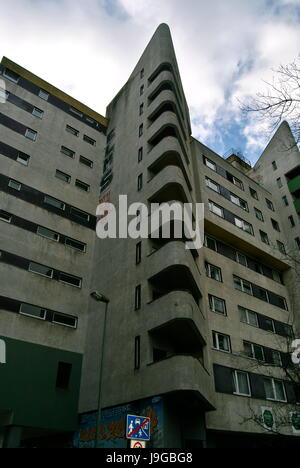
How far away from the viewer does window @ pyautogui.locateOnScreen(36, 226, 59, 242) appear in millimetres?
25486

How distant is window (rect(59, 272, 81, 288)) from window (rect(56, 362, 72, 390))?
574cm

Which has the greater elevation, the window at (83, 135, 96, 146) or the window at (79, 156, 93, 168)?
the window at (83, 135, 96, 146)

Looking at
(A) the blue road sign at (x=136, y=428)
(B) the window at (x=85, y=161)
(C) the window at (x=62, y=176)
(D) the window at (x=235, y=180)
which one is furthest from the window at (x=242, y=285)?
(A) the blue road sign at (x=136, y=428)

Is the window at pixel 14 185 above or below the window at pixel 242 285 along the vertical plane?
above

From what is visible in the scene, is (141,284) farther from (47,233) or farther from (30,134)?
(30,134)

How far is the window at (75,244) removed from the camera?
88.2ft

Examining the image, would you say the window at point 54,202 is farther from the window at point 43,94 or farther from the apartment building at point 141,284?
the window at point 43,94

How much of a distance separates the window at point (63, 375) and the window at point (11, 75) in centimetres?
2605

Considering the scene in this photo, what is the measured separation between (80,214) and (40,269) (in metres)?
6.56

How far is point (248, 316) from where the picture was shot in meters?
25.6

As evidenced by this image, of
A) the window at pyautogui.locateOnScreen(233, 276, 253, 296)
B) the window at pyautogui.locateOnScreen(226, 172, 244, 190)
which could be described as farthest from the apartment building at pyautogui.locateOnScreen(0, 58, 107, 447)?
the window at pyautogui.locateOnScreen(226, 172, 244, 190)

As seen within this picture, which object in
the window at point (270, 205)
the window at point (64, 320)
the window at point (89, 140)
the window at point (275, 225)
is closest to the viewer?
the window at point (64, 320)

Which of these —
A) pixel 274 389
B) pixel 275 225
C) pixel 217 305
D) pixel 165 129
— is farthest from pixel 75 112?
pixel 274 389

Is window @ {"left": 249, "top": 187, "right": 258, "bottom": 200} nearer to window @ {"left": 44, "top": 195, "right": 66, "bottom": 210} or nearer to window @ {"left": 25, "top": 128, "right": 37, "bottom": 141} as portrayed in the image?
window @ {"left": 44, "top": 195, "right": 66, "bottom": 210}
